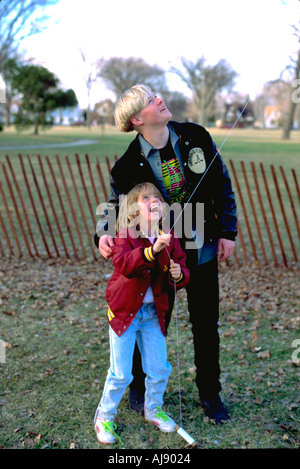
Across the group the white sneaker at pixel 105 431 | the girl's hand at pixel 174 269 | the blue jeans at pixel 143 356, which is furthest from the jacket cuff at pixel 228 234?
the white sneaker at pixel 105 431

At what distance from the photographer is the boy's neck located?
238 cm

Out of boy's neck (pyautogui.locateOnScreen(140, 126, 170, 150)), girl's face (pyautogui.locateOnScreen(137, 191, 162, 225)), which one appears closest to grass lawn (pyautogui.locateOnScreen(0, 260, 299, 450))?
girl's face (pyautogui.locateOnScreen(137, 191, 162, 225))

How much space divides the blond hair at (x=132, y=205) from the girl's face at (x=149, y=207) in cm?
2

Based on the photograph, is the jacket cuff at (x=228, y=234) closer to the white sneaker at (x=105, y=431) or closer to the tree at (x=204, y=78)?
the white sneaker at (x=105, y=431)

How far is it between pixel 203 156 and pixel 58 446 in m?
1.83

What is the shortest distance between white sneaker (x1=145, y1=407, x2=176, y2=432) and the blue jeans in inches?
5.7

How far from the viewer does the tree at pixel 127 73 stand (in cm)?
4066

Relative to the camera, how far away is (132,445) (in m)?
2.60

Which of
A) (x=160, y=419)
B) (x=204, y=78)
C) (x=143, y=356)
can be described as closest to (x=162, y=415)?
(x=160, y=419)

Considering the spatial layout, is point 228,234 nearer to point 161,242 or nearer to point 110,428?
point 161,242

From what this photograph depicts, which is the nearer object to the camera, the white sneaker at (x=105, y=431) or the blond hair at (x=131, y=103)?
the blond hair at (x=131, y=103)

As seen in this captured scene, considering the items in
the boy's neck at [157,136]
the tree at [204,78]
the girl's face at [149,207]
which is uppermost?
the boy's neck at [157,136]

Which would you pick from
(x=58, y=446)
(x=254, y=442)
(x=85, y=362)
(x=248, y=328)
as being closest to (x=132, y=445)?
(x=58, y=446)

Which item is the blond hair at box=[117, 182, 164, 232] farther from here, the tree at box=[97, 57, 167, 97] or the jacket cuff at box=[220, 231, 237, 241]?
the tree at box=[97, 57, 167, 97]
